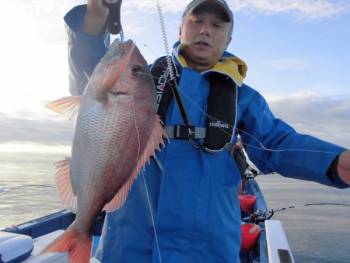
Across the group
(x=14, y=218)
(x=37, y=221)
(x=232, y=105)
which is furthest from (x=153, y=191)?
(x=14, y=218)

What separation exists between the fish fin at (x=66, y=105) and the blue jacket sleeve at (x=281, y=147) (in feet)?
4.62

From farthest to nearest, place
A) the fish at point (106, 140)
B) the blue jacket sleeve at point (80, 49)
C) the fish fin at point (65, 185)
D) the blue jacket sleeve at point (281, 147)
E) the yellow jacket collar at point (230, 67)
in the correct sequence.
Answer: the yellow jacket collar at point (230, 67)
the blue jacket sleeve at point (281, 147)
the blue jacket sleeve at point (80, 49)
the fish fin at point (65, 185)
the fish at point (106, 140)

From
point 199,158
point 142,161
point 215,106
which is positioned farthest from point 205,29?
point 142,161

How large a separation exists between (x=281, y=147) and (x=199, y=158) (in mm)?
720

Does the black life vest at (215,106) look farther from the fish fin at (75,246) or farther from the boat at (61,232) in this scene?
the fish fin at (75,246)

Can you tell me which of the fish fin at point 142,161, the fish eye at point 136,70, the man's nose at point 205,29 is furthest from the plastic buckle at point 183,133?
the man's nose at point 205,29

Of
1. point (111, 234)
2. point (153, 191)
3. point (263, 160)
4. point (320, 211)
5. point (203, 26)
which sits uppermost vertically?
point (203, 26)

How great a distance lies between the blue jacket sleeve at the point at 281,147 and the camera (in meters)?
2.95

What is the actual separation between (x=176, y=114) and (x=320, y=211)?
1885cm

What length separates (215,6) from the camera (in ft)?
10.8

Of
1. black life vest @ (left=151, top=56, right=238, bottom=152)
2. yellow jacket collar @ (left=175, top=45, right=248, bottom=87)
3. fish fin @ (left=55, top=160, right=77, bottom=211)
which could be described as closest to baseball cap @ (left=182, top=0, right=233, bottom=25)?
yellow jacket collar @ (left=175, top=45, right=248, bottom=87)

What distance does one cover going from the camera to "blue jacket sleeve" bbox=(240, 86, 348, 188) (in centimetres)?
295

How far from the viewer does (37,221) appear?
244 inches

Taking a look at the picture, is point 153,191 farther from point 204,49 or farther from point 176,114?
point 204,49
